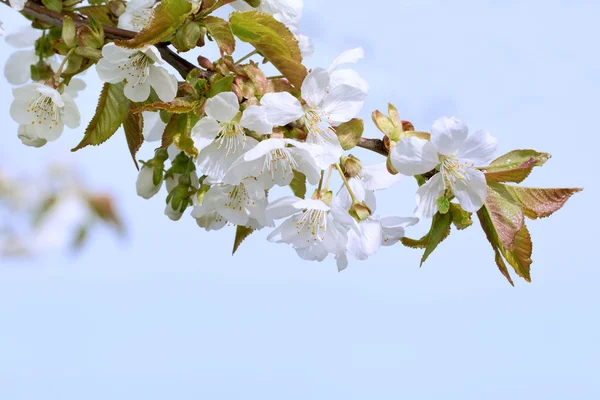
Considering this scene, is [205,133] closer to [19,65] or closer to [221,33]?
[221,33]

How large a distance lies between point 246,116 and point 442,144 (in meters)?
0.30

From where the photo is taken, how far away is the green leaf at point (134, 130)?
4.05 feet

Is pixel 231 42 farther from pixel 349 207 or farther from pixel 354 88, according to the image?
pixel 349 207

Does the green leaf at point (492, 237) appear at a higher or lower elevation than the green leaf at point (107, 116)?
higher

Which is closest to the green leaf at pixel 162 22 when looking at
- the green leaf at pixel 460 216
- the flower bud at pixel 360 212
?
the flower bud at pixel 360 212

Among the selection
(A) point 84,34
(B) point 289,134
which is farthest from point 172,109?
(A) point 84,34

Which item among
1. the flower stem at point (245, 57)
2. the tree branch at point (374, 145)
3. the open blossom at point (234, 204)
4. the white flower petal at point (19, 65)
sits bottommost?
the white flower petal at point (19, 65)

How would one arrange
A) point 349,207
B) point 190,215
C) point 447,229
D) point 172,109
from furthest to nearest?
1. point 190,215
2. point 349,207
3. point 447,229
4. point 172,109

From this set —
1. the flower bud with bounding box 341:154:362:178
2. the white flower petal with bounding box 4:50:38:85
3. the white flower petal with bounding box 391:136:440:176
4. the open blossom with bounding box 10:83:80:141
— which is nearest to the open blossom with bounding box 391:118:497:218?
the white flower petal with bounding box 391:136:440:176

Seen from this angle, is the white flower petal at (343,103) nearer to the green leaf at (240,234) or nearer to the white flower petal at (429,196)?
the white flower petal at (429,196)

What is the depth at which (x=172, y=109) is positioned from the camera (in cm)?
100

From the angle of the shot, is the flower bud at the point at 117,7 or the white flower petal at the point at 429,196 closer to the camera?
the white flower petal at the point at 429,196

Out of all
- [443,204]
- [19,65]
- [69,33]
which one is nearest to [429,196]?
[443,204]

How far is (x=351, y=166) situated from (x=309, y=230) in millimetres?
131
